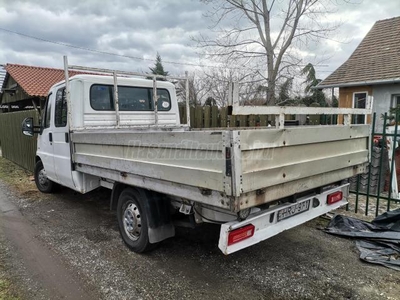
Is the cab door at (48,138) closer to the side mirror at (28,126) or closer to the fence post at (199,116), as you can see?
the side mirror at (28,126)

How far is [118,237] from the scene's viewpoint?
4.12m

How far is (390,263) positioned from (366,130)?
160 cm

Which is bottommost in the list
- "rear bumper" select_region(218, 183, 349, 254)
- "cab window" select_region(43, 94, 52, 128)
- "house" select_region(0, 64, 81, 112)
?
"rear bumper" select_region(218, 183, 349, 254)

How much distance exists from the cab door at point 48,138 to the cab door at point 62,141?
0.20 metres

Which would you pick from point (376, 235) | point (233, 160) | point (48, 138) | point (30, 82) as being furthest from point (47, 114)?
point (30, 82)

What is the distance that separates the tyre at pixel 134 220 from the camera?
133 inches

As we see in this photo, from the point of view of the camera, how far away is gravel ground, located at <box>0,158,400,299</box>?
9.36 feet

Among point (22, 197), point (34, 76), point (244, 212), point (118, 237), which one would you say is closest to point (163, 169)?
point (244, 212)

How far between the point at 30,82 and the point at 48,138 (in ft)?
41.2

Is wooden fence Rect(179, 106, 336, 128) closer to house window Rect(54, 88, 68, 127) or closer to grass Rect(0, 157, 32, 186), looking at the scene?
house window Rect(54, 88, 68, 127)

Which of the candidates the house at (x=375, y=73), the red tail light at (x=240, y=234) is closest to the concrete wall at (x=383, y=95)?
the house at (x=375, y=73)

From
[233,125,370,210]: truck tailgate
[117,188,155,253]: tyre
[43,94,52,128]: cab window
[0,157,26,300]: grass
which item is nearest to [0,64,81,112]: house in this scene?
[0,157,26,300]: grass

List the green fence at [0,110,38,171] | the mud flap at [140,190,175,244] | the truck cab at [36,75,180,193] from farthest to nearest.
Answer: the green fence at [0,110,38,171] → the truck cab at [36,75,180,193] → the mud flap at [140,190,175,244]

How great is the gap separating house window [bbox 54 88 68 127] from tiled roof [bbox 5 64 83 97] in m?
11.4
